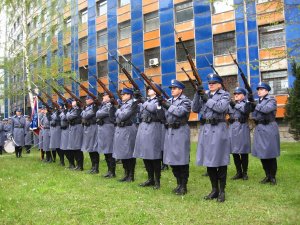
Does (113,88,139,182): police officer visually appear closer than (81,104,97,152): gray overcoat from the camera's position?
Yes

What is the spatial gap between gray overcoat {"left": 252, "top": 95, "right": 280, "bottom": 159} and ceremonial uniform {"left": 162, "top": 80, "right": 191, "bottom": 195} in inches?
69.3

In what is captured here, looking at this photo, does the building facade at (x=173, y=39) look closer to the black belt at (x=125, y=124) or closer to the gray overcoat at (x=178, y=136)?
the black belt at (x=125, y=124)

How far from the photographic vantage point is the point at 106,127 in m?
9.85

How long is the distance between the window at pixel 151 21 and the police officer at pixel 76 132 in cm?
1690

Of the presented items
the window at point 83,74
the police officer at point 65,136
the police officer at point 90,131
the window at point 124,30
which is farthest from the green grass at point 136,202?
the window at point 83,74

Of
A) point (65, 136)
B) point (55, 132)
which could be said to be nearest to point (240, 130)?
point (65, 136)

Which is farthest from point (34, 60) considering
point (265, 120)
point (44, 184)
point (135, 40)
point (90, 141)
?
point (265, 120)

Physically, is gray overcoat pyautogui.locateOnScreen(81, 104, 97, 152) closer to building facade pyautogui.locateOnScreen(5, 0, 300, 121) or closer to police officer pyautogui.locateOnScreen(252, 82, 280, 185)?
police officer pyautogui.locateOnScreen(252, 82, 280, 185)

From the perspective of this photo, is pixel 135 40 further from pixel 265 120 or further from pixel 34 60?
pixel 265 120

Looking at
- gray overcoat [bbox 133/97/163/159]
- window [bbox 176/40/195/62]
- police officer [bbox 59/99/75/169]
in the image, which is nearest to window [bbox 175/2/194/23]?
window [bbox 176/40/195/62]

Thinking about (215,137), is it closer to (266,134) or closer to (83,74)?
(266,134)

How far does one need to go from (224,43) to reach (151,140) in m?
17.2

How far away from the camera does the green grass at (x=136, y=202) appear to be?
17.7ft

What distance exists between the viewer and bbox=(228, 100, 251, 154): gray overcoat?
8.86m
